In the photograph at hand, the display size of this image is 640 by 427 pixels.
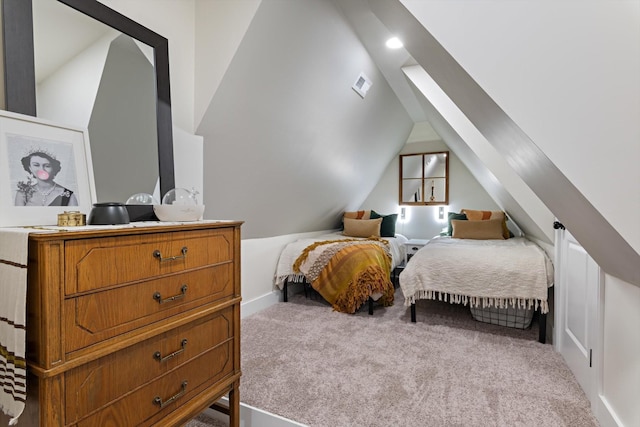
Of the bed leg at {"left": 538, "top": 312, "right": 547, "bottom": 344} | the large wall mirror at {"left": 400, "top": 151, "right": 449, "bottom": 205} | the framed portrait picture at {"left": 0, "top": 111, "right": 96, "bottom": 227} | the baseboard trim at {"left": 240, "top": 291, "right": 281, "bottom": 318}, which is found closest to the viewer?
the framed portrait picture at {"left": 0, "top": 111, "right": 96, "bottom": 227}

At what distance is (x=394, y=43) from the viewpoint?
8.55 ft

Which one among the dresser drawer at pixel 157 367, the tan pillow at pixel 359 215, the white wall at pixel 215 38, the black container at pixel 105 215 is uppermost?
the white wall at pixel 215 38

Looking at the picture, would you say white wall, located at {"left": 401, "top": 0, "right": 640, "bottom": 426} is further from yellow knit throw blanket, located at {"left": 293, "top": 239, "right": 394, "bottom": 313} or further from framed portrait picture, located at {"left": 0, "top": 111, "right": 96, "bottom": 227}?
yellow knit throw blanket, located at {"left": 293, "top": 239, "right": 394, "bottom": 313}

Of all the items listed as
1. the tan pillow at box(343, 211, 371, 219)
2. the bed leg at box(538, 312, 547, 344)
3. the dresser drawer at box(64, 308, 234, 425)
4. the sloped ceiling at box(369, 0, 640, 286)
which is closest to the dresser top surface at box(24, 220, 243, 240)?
the dresser drawer at box(64, 308, 234, 425)

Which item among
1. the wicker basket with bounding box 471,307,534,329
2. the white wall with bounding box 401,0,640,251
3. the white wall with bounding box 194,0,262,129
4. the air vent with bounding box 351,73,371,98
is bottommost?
the wicker basket with bounding box 471,307,534,329

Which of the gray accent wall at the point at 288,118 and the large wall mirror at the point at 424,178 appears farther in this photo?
the large wall mirror at the point at 424,178

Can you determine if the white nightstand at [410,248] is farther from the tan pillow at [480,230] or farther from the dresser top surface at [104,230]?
the dresser top surface at [104,230]

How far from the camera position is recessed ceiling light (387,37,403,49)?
255 centimetres

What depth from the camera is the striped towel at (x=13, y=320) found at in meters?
0.75

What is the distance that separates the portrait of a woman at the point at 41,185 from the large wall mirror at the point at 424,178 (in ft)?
14.9

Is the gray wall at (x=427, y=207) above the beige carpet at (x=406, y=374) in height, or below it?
above

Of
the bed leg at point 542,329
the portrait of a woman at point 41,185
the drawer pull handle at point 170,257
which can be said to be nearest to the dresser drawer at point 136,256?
the drawer pull handle at point 170,257

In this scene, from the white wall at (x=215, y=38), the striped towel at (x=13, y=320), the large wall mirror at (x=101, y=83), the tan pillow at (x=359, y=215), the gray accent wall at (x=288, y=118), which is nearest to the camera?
the striped towel at (x=13, y=320)

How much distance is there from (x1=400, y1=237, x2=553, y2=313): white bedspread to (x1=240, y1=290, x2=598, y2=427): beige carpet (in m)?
0.29
